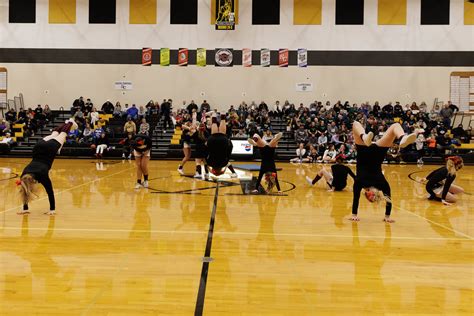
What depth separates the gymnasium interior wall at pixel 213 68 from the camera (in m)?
30.4

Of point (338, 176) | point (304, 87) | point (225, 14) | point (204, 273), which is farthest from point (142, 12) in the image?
point (204, 273)

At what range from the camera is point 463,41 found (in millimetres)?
29938

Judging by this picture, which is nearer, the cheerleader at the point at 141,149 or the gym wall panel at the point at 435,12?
the cheerleader at the point at 141,149

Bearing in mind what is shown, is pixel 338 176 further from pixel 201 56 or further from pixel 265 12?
pixel 265 12

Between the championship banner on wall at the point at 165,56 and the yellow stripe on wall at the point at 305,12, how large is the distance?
946 centimetres

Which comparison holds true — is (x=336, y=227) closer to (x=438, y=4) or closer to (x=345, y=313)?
(x=345, y=313)

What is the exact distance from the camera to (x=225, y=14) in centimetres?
3003

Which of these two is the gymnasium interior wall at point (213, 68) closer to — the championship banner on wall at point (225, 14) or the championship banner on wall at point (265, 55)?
the championship banner on wall at point (265, 55)

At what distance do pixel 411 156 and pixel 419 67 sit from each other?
29.0ft

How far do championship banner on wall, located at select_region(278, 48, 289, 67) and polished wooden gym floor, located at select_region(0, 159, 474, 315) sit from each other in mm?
21219

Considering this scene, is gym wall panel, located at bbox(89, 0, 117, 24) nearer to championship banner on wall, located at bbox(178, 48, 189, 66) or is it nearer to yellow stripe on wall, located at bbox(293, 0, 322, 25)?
championship banner on wall, located at bbox(178, 48, 189, 66)

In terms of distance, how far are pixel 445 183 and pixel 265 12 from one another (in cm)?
2324

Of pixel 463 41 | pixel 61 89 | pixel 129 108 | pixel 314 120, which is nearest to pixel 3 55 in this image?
pixel 61 89

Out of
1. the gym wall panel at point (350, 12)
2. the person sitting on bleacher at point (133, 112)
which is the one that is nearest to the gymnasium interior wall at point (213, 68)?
the gym wall panel at point (350, 12)
